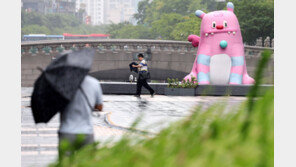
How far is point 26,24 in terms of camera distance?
356ft

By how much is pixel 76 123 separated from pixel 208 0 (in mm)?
90079

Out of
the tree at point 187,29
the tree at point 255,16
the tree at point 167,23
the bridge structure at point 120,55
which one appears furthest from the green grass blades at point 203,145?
the tree at point 167,23

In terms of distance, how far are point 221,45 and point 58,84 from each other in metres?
19.7

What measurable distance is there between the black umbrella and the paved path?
23.4 inches

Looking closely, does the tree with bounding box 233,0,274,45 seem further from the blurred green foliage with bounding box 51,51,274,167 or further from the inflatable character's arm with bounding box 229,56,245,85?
the blurred green foliage with bounding box 51,51,274,167

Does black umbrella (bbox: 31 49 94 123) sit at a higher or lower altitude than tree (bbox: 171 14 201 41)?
lower

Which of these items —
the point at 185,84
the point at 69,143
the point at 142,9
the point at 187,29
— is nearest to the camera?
the point at 69,143

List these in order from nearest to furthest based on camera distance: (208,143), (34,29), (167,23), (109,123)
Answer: (208,143)
(109,123)
(167,23)
(34,29)

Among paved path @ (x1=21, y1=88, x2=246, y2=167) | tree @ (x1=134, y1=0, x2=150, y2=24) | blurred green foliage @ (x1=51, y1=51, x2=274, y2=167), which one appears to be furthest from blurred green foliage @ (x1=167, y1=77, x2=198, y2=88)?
tree @ (x1=134, y1=0, x2=150, y2=24)

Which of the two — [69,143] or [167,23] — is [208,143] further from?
[167,23]

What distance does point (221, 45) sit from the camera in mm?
24062

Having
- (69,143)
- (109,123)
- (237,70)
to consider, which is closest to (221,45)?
(237,70)

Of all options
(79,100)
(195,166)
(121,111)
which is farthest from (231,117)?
(121,111)

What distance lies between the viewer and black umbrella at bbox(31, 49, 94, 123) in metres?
4.89
